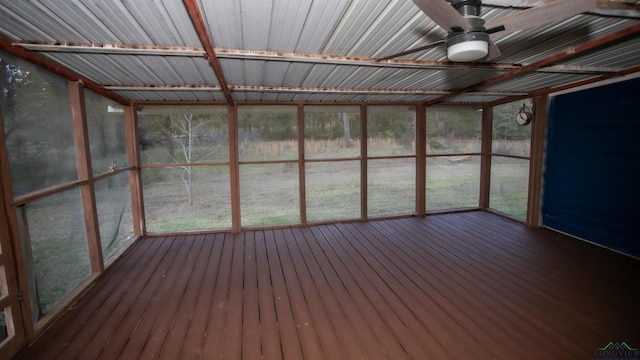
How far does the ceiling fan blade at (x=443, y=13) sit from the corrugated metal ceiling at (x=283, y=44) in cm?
36

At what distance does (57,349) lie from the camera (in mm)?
2354

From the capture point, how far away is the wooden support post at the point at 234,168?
17.3 feet

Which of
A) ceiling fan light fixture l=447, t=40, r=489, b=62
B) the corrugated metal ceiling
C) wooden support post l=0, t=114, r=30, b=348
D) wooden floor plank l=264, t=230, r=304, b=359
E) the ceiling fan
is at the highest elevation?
the corrugated metal ceiling

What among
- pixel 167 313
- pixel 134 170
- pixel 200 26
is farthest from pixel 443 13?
→ pixel 134 170

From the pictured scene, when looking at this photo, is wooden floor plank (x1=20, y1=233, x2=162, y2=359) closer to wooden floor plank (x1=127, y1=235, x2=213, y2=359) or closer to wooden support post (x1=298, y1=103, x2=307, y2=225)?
wooden floor plank (x1=127, y1=235, x2=213, y2=359)

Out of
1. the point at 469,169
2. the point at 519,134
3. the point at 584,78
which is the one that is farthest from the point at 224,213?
the point at 584,78

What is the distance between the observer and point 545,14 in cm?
170

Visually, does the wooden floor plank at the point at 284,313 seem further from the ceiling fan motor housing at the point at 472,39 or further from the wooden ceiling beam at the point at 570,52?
the wooden ceiling beam at the point at 570,52

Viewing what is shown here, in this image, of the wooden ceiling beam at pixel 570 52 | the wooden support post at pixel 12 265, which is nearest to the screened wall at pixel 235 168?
the wooden support post at pixel 12 265

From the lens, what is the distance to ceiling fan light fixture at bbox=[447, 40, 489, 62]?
1.84m

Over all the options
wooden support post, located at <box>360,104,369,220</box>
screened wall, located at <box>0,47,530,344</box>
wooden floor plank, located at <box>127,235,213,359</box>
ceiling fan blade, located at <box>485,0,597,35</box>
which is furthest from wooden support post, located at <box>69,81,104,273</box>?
wooden support post, located at <box>360,104,369,220</box>

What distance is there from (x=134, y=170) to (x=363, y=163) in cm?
424

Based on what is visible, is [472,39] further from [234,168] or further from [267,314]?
[234,168]

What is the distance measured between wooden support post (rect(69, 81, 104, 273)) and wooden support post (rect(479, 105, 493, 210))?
7.04m
